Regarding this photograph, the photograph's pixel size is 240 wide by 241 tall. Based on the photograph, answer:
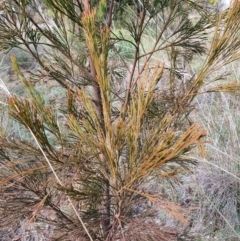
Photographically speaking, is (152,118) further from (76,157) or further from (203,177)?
(203,177)

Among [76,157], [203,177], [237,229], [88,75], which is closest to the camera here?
[76,157]

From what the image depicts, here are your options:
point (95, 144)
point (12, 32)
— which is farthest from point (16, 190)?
point (12, 32)

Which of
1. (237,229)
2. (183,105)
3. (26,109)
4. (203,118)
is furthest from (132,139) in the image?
(203,118)

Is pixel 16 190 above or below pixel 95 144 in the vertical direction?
below

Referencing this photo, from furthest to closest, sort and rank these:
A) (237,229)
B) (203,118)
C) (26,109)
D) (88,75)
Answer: (203,118)
(237,229)
(88,75)
(26,109)

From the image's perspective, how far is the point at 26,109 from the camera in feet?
2.07

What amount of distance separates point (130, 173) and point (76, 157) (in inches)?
8.5

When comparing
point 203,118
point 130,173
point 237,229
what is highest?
point 130,173

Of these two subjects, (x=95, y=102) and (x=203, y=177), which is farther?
(x=203, y=177)

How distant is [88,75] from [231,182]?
1.49 m

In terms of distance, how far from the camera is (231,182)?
2.22m

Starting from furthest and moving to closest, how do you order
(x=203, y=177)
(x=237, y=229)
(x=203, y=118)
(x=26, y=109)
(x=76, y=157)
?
(x=203, y=118)
(x=203, y=177)
(x=237, y=229)
(x=76, y=157)
(x=26, y=109)

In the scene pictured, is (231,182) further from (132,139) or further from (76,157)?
(132,139)

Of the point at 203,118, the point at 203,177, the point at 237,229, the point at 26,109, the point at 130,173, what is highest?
the point at 26,109
